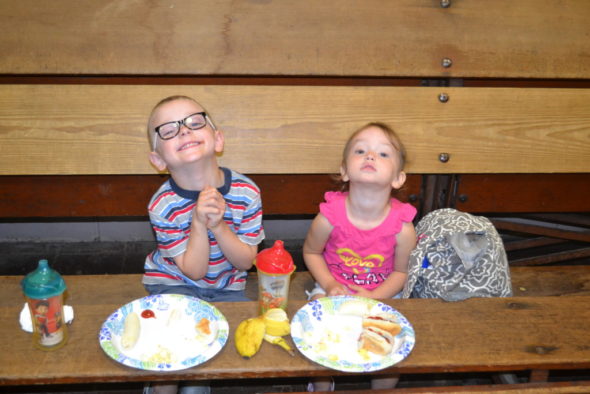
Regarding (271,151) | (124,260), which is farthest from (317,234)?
(124,260)

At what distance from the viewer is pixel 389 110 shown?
8.00 ft

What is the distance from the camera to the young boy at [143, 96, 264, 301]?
6.16 feet

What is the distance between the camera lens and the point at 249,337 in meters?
1.55

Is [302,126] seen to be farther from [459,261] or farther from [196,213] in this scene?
[459,261]

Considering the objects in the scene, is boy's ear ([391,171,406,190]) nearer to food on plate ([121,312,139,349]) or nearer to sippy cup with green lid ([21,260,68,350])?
food on plate ([121,312,139,349])

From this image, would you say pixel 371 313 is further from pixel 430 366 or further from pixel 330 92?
pixel 330 92

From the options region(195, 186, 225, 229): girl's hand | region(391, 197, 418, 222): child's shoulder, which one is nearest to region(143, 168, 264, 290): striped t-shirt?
region(195, 186, 225, 229): girl's hand

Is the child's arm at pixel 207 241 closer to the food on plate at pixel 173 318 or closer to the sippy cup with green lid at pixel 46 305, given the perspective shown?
the food on plate at pixel 173 318

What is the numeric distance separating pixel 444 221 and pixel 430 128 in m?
0.51

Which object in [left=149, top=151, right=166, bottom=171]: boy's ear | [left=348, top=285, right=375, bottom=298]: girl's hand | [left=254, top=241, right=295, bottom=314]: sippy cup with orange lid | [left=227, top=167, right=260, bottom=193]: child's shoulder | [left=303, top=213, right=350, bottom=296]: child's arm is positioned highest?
[left=149, top=151, right=166, bottom=171]: boy's ear

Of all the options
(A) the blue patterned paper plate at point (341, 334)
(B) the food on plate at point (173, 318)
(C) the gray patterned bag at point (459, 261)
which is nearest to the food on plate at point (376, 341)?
(A) the blue patterned paper plate at point (341, 334)

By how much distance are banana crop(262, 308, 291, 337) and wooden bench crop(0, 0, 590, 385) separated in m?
0.64

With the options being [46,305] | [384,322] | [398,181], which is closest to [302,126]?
[398,181]

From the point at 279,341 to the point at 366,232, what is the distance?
29.2 inches
